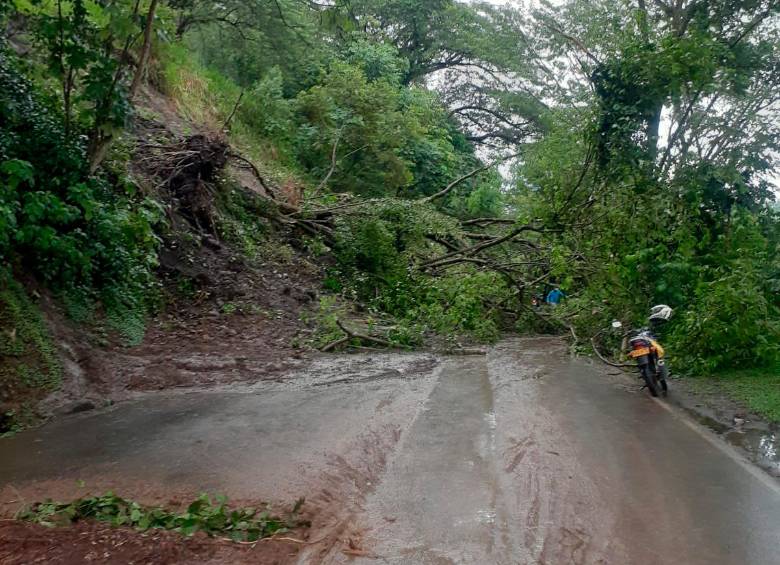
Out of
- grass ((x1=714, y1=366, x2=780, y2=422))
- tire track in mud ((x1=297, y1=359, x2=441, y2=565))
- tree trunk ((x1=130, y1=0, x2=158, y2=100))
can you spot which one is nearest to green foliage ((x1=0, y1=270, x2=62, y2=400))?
tree trunk ((x1=130, y1=0, x2=158, y2=100))

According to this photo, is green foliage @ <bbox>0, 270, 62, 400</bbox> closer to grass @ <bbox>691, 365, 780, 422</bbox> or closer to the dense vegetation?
the dense vegetation

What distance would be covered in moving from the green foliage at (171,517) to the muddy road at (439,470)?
25cm

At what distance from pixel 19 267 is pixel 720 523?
8.06 meters

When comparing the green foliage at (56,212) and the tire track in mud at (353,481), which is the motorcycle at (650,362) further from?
the green foliage at (56,212)

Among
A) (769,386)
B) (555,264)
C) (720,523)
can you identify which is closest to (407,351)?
(555,264)

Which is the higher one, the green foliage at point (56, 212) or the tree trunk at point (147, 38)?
the tree trunk at point (147, 38)

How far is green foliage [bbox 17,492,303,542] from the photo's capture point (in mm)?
4340

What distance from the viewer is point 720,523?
15.7ft

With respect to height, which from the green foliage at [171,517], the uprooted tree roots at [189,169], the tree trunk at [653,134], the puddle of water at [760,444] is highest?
the tree trunk at [653,134]

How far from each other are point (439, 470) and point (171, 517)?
7.39ft

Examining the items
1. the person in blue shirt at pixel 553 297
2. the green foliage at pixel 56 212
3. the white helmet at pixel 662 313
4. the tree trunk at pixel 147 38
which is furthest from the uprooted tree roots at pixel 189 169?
the white helmet at pixel 662 313

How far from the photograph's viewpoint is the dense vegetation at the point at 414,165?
28.9 ft

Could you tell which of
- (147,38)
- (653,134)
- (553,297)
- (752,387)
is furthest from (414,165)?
(752,387)

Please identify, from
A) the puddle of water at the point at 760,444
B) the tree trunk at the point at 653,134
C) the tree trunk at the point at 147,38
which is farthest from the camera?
the tree trunk at the point at 653,134
